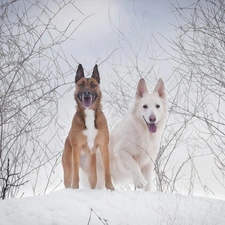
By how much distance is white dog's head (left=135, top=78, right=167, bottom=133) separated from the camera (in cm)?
665

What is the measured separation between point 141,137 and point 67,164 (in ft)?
5.57

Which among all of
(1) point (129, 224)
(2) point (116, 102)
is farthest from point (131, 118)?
(1) point (129, 224)

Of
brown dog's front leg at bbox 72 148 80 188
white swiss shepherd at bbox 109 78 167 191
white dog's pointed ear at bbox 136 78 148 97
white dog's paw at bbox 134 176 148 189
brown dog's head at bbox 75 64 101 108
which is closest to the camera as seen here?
brown dog's front leg at bbox 72 148 80 188

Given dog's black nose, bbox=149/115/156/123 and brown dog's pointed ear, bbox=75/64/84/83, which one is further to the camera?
dog's black nose, bbox=149/115/156/123

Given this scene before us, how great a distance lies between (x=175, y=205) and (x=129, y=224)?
1.10m

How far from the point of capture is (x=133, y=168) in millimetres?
6363

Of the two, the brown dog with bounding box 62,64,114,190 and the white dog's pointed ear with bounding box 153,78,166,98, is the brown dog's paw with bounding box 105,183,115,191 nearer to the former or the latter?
the brown dog with bounding box 62,64,114,190

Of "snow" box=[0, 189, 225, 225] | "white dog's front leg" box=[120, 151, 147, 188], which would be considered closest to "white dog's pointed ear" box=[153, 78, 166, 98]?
"white dog's front leg" box=[120, 151, 147, 188]

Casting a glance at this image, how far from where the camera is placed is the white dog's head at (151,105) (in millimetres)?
6648

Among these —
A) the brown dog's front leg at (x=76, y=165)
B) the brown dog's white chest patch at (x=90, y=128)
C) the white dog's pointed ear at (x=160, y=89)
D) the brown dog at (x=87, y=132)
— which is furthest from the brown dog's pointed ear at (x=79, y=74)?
the white dog's pointed ear at (x=160, y=89)

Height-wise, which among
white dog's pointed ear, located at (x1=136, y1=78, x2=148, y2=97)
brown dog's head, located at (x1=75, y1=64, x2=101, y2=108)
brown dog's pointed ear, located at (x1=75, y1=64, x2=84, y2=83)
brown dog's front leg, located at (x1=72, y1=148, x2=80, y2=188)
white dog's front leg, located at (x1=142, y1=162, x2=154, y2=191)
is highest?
white dog's pointed ear, located at (x1=136, y1=78, x2=148, y2=97)

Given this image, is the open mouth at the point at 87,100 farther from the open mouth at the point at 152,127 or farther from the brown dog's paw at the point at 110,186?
the open mouth at the point at 152,127

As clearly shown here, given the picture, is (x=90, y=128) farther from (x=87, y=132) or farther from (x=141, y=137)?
(x=141, y=137)

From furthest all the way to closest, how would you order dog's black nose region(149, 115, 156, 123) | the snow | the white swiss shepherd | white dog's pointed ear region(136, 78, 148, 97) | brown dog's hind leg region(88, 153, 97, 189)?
white dog's pointed ear region(136, 78, 148, 97) → the white swiss shepherd → dog's black nose region(149, 115, 156, 123) → brown dog's hind leg region(88, 153, 97, 189) → the snow
